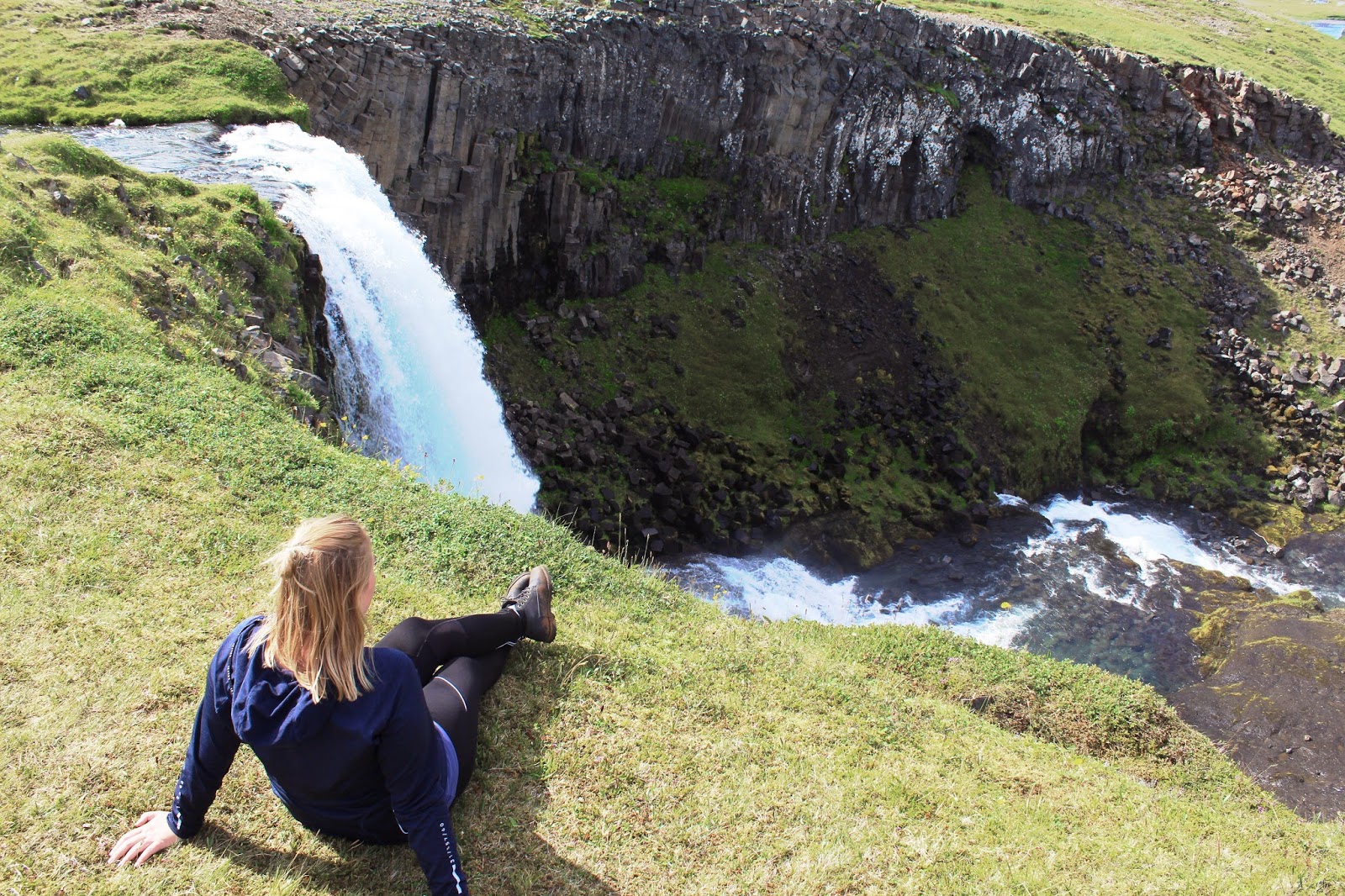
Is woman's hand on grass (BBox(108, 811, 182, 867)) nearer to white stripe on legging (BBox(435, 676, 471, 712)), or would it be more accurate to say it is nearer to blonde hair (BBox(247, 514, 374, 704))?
blonde hair (BBox(247, 514, 374, 704))

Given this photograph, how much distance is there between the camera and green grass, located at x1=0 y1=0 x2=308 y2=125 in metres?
21.1

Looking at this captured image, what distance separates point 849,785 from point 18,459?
9112mm

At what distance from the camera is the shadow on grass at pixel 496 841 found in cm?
509

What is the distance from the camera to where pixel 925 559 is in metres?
28.0

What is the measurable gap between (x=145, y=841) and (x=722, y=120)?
36.5 metres

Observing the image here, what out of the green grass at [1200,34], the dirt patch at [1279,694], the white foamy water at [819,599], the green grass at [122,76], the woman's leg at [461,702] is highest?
the green grass at [1200,34]

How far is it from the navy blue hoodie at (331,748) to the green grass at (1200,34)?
5975 centimetres

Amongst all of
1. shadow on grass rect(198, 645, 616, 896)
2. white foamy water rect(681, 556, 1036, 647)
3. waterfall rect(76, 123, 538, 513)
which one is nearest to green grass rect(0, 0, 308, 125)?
waterfall rect(76, 123, 538, 513)

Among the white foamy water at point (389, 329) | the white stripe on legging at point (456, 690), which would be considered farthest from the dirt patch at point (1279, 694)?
the white foamy water at point (389, 329)

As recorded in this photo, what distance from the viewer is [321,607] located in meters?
4.15

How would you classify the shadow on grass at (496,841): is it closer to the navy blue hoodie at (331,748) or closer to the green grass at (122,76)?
the navy blue hoodie at (331,748)

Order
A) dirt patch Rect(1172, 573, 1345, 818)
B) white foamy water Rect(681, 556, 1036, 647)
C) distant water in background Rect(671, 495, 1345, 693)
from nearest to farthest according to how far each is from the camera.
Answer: dirt patch Rect(1172, 573, 1345, 818), white foamy water Rect(681, 556, 1036, 647), distant water in background Rect(671, 495, 1345, 693)

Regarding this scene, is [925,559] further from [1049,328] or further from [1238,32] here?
[1238,32]

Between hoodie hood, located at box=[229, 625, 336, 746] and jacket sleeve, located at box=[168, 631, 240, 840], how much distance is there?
17 cm
